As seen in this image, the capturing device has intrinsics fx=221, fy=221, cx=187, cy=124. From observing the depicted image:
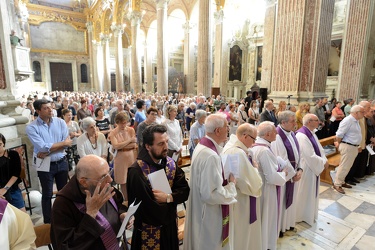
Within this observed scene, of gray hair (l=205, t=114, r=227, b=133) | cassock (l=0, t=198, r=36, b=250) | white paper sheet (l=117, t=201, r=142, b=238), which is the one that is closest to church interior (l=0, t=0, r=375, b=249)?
gray hair (l=205, t=114, r=227, b=133)

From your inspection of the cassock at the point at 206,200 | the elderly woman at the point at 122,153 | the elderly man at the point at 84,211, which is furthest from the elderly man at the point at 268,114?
the elderly man at the point at 84,211

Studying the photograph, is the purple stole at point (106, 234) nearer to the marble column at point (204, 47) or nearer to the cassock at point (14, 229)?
the cassock at point (14, 229)

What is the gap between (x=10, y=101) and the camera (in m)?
3.62

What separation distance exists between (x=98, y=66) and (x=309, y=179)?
30085mm

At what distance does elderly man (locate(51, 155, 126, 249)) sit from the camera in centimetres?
140

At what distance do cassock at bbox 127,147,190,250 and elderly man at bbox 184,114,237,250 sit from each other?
0.64 ft

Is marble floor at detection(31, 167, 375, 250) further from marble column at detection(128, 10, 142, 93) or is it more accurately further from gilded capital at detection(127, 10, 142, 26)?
gilded capital at detection(127, 10, 142, 26)

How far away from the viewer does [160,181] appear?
6.20 ft

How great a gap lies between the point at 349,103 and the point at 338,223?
20.6ft

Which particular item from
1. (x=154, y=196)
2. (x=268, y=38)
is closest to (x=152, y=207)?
(x=154, y=196)

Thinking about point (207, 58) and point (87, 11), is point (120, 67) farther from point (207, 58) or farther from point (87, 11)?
point (207, 58)

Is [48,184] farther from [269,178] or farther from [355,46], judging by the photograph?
[355,46]

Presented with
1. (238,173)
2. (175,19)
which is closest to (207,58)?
(238,173)

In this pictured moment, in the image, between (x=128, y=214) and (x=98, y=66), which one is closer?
(x=128, y=214)
